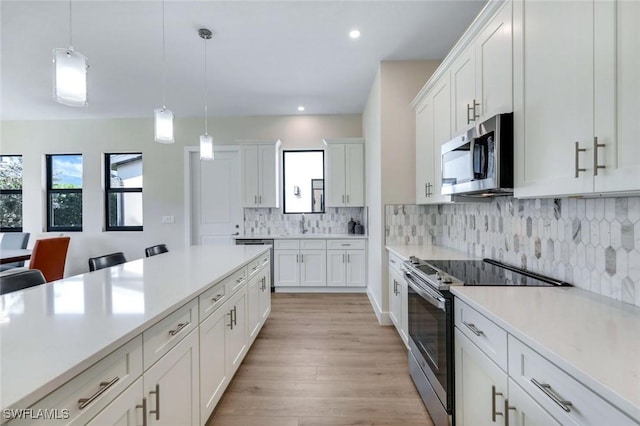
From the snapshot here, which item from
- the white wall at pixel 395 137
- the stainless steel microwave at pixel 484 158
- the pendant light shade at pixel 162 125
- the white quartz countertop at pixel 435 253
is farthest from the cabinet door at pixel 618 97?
the pendant light shade at pixel 162 125

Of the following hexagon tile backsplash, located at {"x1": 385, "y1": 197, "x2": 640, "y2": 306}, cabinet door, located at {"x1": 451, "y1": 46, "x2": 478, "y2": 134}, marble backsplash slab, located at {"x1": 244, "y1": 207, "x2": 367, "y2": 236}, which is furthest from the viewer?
marble backsplash slab, located at {"x1": 244, "y1": 207, "x2": 367, "y2": 236}

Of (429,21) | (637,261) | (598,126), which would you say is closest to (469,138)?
(598,126)

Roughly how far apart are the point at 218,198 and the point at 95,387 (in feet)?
15.0

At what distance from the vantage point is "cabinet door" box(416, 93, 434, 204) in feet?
8.99

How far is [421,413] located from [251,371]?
4.29 ft

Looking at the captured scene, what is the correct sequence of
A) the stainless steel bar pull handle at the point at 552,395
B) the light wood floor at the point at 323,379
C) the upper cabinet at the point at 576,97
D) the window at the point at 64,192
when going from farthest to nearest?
the window at the point at 64,192 → the light wood floor at the point at 323,379 → the upper cabinet at the point at 576,97 → the stainless steel bar pull handle at the point at 552,395

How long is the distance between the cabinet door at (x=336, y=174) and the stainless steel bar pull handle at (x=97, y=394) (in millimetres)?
4001

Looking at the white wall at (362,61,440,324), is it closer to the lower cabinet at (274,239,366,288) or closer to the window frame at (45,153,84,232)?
the lower cabinet at (274,239,366,288)

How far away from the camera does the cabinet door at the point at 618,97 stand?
883mm

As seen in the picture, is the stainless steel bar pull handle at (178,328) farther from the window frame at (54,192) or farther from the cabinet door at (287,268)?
the window frame at (54,192)

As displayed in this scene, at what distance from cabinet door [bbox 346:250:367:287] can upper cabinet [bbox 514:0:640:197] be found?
309 centimetres

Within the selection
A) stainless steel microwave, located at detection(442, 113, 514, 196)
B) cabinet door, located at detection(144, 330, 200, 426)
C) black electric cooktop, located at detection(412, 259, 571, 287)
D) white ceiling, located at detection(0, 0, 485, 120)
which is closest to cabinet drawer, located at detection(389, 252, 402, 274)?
black electric cooktop, located at detection(412, 259, 571, 287)

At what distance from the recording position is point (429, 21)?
2604 millimetres

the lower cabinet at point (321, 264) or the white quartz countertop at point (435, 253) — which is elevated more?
the white quartz countertop at point (435, 253)
